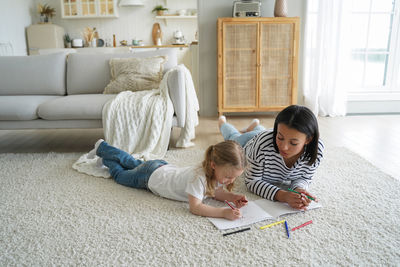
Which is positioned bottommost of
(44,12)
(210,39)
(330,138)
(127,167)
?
(330,138)

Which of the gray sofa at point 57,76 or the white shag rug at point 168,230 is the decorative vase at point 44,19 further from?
the white shag rug at point 168,230

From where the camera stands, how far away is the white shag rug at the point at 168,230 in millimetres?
1229

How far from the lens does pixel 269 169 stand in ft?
5.57

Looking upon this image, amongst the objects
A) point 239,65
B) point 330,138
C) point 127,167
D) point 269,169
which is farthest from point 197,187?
point 239,65

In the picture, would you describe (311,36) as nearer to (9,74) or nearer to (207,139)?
(207,139)

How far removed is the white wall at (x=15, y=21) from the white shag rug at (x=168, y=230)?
376 cm

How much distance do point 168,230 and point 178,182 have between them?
29cm

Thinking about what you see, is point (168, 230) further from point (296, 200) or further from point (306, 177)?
point (306, 177)

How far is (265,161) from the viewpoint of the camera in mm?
1662

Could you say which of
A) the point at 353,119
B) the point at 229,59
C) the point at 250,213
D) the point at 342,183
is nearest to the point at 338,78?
the point at 353,119

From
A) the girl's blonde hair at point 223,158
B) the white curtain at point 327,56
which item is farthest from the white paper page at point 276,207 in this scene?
the white curtain at point 327,56

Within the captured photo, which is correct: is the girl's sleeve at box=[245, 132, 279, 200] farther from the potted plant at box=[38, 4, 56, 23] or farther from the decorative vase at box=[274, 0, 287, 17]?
the potted plant at box=[38, 4, 56, 23]

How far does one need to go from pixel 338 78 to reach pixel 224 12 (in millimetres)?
1551

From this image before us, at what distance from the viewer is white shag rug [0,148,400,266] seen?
48.4 inches
